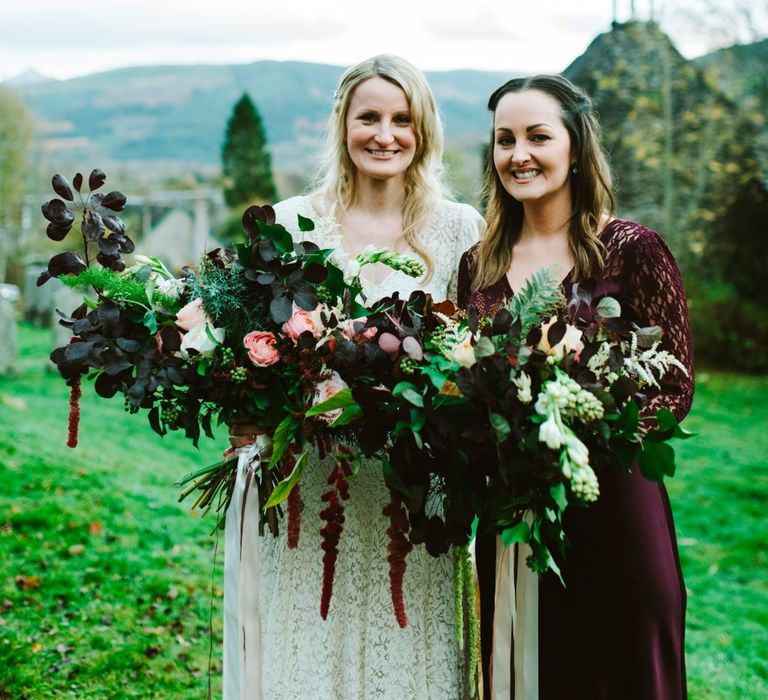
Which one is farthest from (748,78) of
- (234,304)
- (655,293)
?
(234,304)

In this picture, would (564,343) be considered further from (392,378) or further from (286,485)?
(286,485)

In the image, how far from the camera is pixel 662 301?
2693mm

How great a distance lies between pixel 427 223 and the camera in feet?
11.2

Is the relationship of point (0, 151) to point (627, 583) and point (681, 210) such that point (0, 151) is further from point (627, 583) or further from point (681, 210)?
point (627, 583)

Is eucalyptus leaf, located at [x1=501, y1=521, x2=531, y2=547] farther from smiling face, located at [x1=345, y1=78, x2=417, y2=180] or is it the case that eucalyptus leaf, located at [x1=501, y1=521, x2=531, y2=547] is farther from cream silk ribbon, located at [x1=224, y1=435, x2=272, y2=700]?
smiling face, located at [x1=345, y1=78, x2=417, y2=180]

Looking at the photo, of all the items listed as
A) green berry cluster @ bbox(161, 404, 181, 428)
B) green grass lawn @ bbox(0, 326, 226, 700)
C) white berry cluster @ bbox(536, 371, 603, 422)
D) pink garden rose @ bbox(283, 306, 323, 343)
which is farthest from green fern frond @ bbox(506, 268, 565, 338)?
green grass lawn @ bbox(0, 326, 226, 700)

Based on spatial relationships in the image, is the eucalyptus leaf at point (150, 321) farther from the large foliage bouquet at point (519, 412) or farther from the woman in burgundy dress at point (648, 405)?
the woman in burgundy dress at point (648, 405)

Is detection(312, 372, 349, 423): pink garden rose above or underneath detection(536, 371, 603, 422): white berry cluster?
underneath

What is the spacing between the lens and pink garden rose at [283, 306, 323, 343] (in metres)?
2.36

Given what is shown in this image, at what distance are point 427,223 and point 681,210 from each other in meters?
9.07

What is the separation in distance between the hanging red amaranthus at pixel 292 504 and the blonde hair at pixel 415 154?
0.98 meters

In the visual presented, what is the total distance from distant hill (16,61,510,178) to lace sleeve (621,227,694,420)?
27.0 metres

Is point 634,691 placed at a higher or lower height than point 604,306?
lower

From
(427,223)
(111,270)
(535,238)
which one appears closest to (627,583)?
(535,238)
